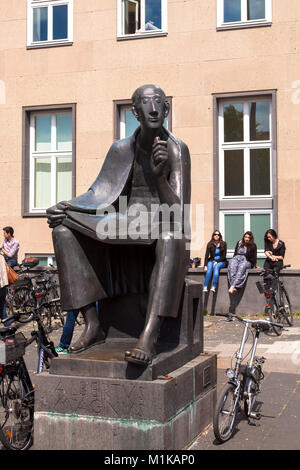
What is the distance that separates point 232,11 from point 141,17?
2.45m

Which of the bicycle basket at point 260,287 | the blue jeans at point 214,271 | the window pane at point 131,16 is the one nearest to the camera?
the bicycle basket at point 260,287

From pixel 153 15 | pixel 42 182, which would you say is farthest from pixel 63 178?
pixel 153 15

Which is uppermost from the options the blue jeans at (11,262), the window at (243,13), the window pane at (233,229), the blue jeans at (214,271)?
the window at (243,13)

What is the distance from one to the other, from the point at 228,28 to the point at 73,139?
A: 494 cm

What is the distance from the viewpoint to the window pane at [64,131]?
58.4ft

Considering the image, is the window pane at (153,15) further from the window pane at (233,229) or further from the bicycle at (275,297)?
the bicycle at (275,297)

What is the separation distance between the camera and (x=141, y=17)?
17.2 m

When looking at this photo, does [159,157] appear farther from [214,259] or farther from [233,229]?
[233,229]

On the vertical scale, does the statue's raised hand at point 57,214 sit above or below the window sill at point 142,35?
below

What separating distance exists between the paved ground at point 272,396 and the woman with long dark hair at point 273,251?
266cm

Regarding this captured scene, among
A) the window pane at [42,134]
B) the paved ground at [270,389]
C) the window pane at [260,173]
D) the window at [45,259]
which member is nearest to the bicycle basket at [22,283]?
the window at [45,259]

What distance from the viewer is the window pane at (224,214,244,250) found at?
1634 cm

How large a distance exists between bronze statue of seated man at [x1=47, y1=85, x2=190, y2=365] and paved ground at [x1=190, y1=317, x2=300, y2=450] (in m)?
1.18
